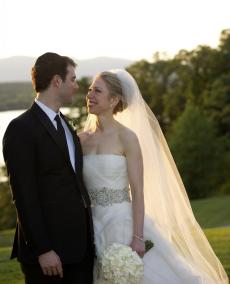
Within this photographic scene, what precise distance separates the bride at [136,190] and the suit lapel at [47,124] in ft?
2.69

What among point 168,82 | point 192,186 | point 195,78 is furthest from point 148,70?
point 192,186

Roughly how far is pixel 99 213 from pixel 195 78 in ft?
163

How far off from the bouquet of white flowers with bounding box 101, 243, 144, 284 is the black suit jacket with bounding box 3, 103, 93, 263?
10.8 inches

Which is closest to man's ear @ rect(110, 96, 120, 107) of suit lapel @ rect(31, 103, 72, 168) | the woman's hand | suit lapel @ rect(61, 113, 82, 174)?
suit lapel @ rect(61, 113, 82, 174)

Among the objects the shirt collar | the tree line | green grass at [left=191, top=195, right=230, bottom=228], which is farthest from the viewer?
the tree line

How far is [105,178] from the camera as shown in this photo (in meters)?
5.84

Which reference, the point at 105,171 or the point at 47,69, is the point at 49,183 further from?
the point at 105,171

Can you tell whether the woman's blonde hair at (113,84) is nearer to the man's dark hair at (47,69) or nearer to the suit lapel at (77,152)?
the suit lapel at (77,152)

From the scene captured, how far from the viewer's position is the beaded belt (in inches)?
230

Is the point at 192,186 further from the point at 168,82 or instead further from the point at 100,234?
the point at 100,234

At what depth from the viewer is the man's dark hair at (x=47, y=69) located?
196 inches

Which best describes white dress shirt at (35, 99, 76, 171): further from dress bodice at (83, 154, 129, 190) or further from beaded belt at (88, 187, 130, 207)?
beaded belt at (88, 187, 130, 207)

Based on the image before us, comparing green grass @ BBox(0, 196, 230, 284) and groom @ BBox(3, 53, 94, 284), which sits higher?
groom @ BBox(3, 53, 94, 284)

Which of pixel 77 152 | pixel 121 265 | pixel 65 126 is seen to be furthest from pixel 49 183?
pixel 121 265
